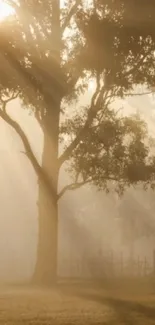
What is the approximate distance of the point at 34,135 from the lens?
74.2 m

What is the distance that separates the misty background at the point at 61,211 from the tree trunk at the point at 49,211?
29079 mm

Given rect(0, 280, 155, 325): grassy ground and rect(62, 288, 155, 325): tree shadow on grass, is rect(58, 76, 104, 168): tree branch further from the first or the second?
rect(62, 288, 155, 325): tree shadow on grass

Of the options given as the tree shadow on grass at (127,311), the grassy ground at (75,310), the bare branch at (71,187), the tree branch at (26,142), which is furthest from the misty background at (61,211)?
the tree shadow on grass at (127,311)

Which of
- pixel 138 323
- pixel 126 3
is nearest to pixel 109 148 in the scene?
pixel 126 3

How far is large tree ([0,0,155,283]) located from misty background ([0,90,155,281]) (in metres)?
29.1

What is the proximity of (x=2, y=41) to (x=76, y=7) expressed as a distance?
4691mm

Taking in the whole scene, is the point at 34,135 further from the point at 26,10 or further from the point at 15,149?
the point at 26,10

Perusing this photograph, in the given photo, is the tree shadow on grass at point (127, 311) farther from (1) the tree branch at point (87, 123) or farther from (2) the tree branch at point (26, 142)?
(1) the tree branch at point (87, 123)

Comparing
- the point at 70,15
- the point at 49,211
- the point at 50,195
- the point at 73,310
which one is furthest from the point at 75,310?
the point at 70,15

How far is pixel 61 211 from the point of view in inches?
2542

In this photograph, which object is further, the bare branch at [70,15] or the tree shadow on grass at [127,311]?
the bare branch at [70,15]

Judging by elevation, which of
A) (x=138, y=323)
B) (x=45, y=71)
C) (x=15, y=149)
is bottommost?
(x=138, y=323)

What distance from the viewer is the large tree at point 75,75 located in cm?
3228

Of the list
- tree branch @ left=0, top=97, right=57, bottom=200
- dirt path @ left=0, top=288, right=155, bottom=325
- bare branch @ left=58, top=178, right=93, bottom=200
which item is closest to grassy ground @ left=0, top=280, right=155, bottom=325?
dirt path @ left=0, top=288, right=155, bottom=325
